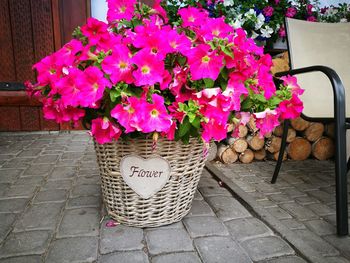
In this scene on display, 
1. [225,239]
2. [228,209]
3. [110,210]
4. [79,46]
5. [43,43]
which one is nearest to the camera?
[79,46]

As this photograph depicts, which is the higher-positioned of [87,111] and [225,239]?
[87,111]

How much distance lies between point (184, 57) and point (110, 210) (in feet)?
2.19

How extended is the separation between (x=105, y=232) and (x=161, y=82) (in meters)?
0.60

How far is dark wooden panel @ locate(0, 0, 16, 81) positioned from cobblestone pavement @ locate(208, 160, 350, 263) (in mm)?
2213

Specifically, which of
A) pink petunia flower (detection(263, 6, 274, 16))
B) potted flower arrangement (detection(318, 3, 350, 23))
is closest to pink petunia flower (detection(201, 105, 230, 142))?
pink petunia flower (detection(263, 6, 274, 16))

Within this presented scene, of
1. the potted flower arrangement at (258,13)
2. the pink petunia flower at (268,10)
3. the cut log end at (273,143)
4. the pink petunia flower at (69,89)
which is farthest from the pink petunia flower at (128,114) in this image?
the pink petunia flower at (268,10)

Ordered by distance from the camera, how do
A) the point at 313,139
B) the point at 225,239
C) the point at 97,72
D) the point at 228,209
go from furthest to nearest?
the point at 313,139, the point at 228,209, the point at 225,239, the point at 97,72

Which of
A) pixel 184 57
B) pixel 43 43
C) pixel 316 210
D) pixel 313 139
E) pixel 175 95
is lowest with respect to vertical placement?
pixel 316 210

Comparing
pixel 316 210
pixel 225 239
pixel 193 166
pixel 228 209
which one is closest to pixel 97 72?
pixel 193 166

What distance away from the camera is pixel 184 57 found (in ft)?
2.66

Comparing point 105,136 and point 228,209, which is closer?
point 105,136

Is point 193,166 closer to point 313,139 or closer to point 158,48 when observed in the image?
point 158,48

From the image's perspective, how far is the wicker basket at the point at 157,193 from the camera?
0.91 m

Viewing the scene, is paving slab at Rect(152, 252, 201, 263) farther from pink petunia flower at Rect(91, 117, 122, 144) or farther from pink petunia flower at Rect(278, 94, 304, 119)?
pink petunia flower at Rect(278, 94, 304, 119)
